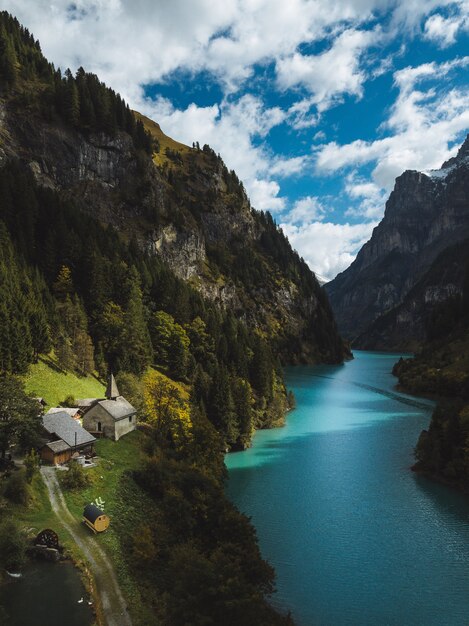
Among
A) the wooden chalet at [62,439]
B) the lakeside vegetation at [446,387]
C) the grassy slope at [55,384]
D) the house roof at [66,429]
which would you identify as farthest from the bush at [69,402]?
the lakeside vegetation at [446,387]

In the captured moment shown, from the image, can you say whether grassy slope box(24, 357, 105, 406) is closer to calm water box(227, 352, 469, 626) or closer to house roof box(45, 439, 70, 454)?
house roof box(45, 439, 70, 454)

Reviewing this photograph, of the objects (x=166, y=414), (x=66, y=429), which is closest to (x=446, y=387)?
(x=166, y=414)

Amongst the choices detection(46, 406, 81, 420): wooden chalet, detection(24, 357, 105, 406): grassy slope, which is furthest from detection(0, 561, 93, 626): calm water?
detection(24, 357, 105, 406): grassy slope

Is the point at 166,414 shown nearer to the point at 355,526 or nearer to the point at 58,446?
the point at 58,446

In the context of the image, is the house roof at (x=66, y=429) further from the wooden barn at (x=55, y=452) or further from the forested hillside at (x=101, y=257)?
the forested hillside at (x=101, y=257)

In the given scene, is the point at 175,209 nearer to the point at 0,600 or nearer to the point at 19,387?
A: the point at 19,387

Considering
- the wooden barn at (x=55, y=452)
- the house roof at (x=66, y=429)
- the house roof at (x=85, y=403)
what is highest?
the house roof at (x=85, y=403)

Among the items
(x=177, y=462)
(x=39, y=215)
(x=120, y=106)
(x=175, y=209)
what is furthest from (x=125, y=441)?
(x=120, y=106)
